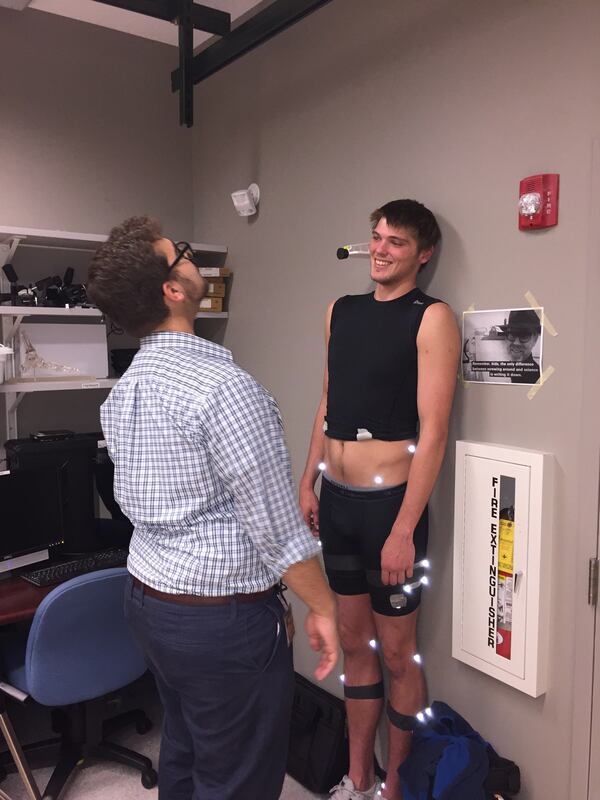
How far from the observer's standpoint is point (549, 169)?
173cm

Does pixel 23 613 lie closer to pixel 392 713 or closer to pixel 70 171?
pixel 392 713

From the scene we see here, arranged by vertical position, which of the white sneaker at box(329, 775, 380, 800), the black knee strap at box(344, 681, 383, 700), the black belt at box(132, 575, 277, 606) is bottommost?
the white sneaker at box(329, 775, 380, 800)

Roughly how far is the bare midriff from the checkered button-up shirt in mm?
697

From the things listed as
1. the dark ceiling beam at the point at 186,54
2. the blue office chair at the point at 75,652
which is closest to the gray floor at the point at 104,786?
the blue office chair at the point at 75,652

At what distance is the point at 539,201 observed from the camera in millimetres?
1732

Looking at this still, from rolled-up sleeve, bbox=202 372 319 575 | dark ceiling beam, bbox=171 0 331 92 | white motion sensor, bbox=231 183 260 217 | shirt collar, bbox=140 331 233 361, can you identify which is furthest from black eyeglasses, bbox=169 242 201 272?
white motion sensor, bbox=231 183 260 217

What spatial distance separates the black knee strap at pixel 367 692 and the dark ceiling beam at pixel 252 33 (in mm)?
2156

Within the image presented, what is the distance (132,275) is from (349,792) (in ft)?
5.96

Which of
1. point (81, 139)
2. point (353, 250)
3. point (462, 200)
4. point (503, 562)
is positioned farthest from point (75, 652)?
point (81, 139)

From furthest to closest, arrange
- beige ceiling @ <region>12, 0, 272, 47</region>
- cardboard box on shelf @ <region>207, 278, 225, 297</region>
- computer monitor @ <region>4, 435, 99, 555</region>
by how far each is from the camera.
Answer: cardboard box on shelf @ <region>207, 278, 225, 297</region>
beige ceiling @ <region>12, 0, 272, 47</region>
computer monitor @ <region>4, 435, 99, 555</region>

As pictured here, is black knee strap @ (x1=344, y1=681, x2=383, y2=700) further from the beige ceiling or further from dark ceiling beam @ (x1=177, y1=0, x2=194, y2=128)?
the beige ceiling

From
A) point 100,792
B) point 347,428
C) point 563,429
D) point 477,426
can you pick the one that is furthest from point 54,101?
point 100,792

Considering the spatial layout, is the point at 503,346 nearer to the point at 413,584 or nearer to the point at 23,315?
the point at 413,584

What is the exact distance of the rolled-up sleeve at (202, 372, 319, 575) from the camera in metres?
1.26
